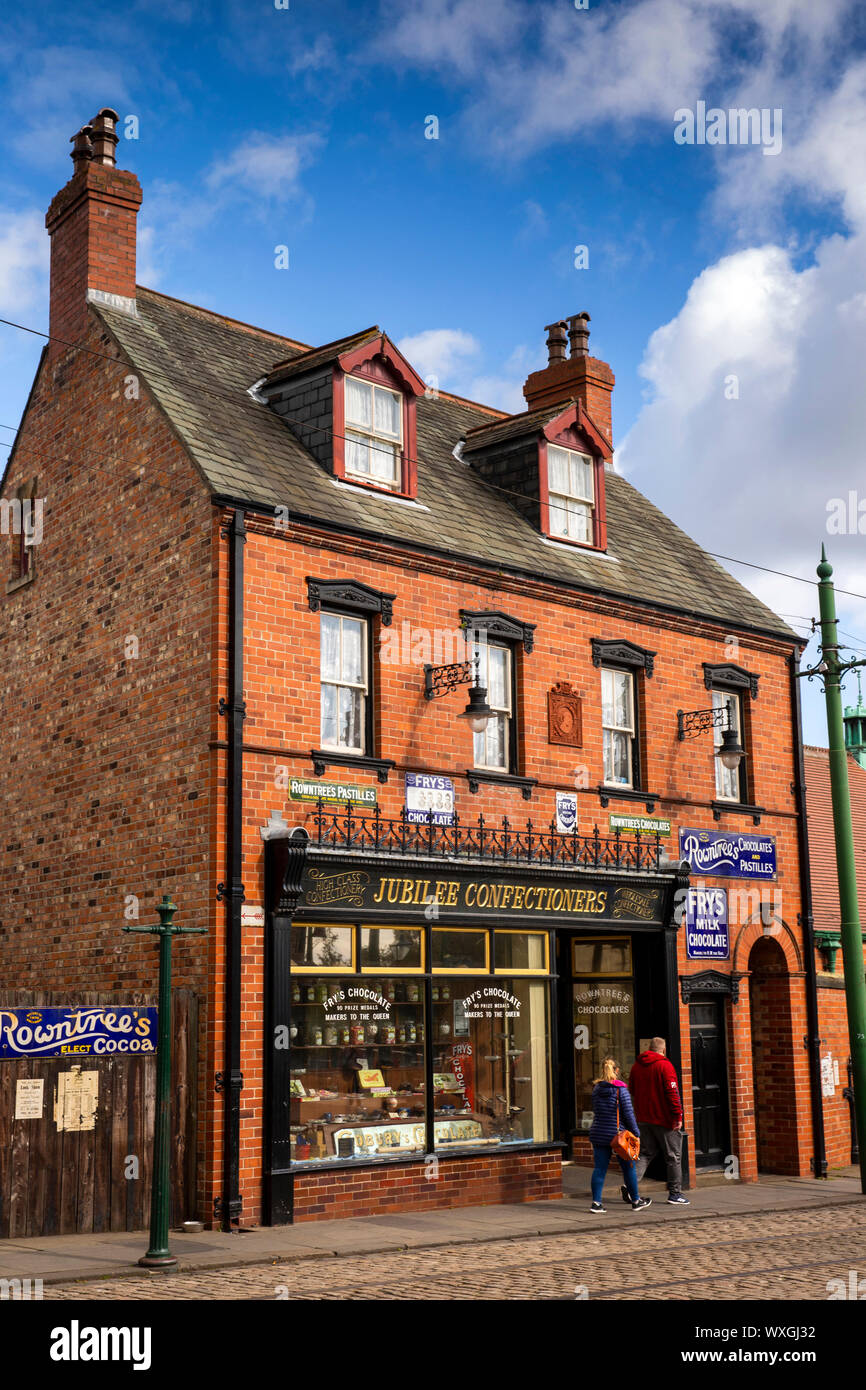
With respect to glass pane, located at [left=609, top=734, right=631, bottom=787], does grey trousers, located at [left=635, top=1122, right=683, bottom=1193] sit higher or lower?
lower

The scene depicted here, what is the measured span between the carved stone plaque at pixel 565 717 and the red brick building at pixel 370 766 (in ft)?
0.18

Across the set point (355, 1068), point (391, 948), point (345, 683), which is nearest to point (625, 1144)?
point (355, 1068)

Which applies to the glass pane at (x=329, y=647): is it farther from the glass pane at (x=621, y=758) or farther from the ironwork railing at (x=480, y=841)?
the glass pane at (x=621, y=758)

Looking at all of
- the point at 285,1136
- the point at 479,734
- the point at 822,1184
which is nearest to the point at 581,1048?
the point at 822,1184

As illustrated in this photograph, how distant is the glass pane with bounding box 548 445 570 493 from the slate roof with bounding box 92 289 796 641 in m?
0.77

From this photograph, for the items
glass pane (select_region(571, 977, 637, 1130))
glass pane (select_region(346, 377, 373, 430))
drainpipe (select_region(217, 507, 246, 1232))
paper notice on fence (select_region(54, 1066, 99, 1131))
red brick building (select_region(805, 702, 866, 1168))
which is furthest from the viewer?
red brick building (select_region(805, 702, 866, 1168))

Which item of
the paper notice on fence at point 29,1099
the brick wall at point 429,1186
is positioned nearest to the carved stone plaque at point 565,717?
the brick wall at point 429,1186

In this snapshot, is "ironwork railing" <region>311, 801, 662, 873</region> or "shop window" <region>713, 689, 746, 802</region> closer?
"ironwork railing" <region>311, 801, 662, 873</region>

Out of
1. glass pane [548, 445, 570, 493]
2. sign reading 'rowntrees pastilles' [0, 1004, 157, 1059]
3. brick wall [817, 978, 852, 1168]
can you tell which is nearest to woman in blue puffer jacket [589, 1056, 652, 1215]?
sign reading 'rowntrees pastilles' [0, 1004, 157, 1059]

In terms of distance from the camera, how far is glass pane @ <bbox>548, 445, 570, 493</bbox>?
807 inches

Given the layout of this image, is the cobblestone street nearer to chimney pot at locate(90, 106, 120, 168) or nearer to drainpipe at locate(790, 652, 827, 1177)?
drainpipe at locate(790, 652, 827, 1177)

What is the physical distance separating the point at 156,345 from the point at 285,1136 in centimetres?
988

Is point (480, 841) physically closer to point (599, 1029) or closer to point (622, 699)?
point (622, 699)

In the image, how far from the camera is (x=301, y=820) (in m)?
15.3
